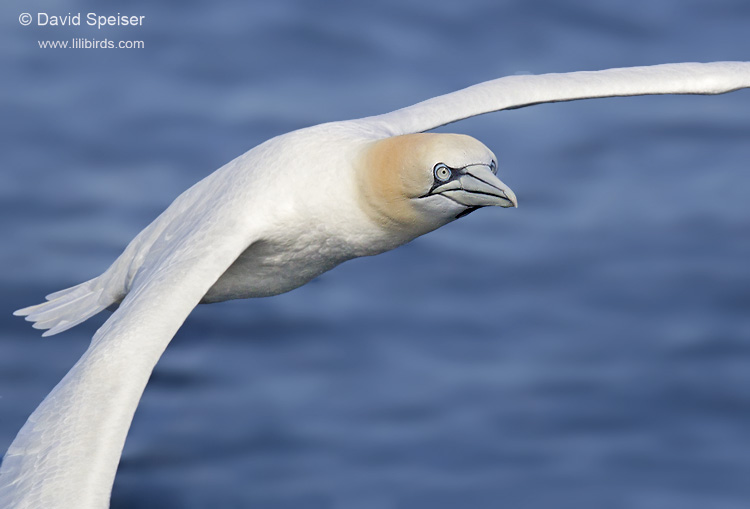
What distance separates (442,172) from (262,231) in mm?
1420

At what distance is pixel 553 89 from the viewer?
40.8ft

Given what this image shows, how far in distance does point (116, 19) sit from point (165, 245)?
906cm

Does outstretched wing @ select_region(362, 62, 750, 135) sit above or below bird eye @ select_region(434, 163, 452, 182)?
above

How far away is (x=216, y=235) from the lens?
1048 centimetres

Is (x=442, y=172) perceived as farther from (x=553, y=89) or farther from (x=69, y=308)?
(x=69, y=308)

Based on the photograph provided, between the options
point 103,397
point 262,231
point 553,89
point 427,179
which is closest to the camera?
point 103,397

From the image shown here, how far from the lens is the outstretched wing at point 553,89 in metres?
12.4

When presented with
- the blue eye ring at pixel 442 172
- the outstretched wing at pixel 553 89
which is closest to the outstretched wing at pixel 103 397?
the blue eye ring at pixel 442 172

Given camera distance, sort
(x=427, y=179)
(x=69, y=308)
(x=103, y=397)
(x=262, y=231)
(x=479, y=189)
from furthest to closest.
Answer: (x=69, y=308), (x=262, y=231), (x=427, y=179), (x=479, y=189), (x=103, y=397)

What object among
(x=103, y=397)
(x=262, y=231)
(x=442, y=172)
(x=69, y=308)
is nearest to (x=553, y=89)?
(x=442, y=172)

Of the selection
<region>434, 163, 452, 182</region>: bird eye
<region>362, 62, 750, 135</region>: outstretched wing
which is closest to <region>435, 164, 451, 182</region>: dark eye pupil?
<region>434, 163, 452, 182</region>: bird eye

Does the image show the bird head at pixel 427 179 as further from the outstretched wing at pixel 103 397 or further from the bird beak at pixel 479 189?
the outstretched wing at pixel 103 397

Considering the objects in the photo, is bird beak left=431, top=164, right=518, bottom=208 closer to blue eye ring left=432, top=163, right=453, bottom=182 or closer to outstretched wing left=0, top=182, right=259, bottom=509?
blue eye ring left=432, top=163, right=453, bottom=182

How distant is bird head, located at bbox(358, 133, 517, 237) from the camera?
1031 centimetres
